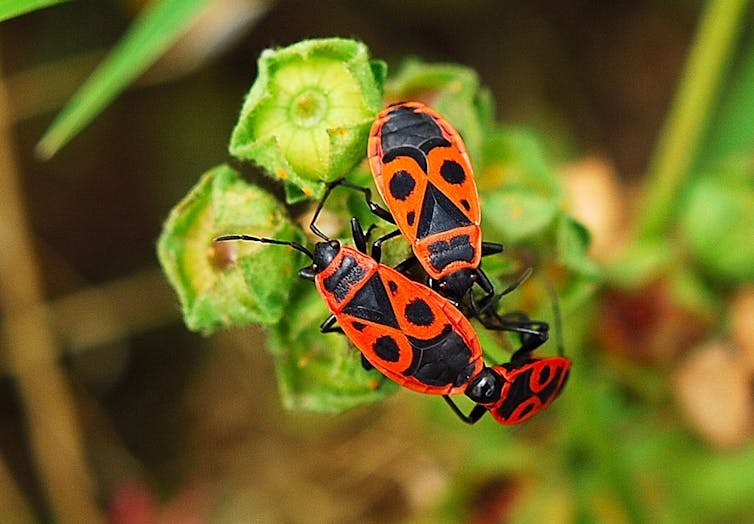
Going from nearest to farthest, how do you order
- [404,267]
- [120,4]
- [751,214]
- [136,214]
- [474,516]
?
1. [404,267]
2. [751,214]
3. [474,516]
4. [120,4]
5. [136,214]

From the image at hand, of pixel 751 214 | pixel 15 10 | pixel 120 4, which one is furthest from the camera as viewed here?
pixel 120 4

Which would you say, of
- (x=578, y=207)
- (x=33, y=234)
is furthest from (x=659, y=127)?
(x=33, y=234)

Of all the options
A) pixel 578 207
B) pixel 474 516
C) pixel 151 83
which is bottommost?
pixel 474 516

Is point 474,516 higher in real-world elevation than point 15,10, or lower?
lower

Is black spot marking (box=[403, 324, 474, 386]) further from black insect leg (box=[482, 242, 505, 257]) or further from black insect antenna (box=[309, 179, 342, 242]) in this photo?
black insect antenna (box=[309, 179, 342, 242])

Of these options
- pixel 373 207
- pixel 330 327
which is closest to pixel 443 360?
pixel 330 327

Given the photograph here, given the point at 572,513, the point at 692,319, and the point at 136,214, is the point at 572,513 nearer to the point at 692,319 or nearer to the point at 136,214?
the point at 692,319

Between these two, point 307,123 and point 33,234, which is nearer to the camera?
point 307,123

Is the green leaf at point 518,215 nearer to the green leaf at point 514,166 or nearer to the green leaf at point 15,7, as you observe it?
the green leaf at point 514,166

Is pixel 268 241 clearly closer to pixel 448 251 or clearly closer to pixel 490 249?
pixel 448 251
